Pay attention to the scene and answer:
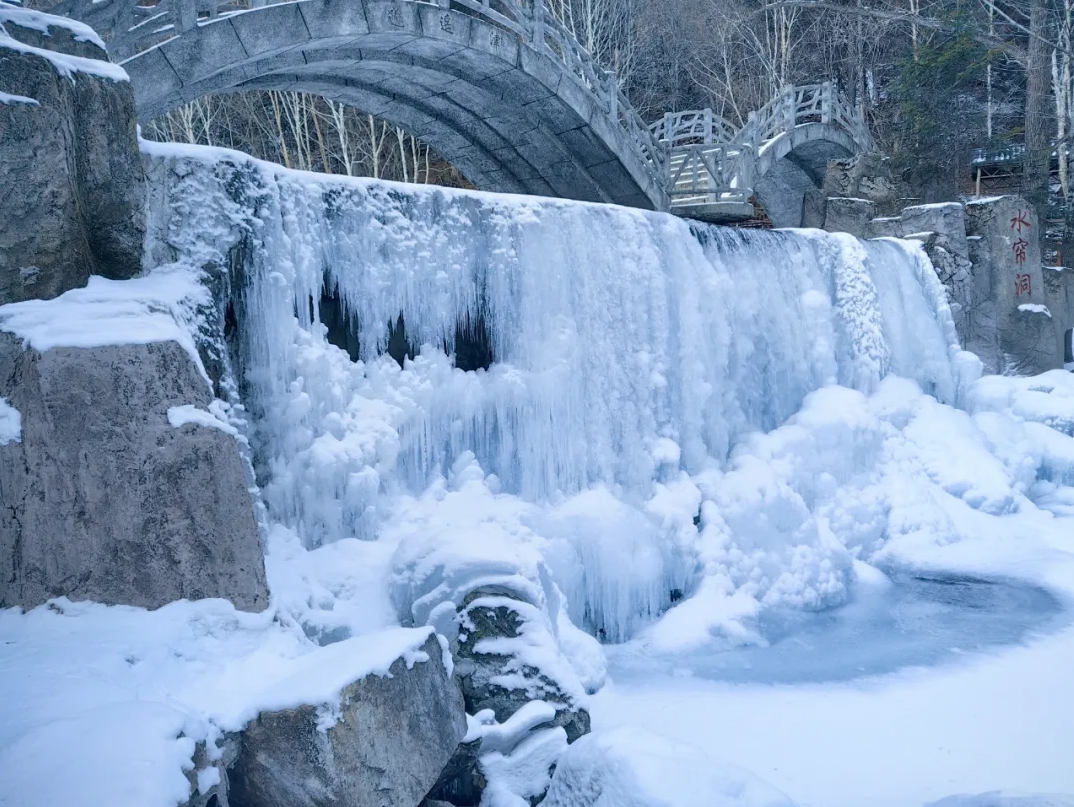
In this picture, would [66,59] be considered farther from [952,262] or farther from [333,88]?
[952,262]

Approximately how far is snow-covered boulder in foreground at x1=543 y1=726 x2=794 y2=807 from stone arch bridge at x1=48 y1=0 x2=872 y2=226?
23.3 feet

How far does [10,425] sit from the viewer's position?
9.47 feet

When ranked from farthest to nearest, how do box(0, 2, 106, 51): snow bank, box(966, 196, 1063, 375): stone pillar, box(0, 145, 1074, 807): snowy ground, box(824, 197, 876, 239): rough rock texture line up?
box(824, 197, 876, 239): rough rock texture → box(966, 196, 1063, 375): stone pillar → box(0, 2, 106, 51): snow bank → box(0, 145, 1074, 807): snowy ground

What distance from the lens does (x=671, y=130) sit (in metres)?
15.1

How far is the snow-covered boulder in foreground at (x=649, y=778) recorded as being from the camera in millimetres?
2678

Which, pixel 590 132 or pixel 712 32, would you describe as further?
pixel 712 32

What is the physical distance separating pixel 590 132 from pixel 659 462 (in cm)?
743

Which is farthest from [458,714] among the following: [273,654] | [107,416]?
[107,416]

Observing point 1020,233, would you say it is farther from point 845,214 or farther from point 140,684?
point 140,684

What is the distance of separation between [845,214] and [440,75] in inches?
263

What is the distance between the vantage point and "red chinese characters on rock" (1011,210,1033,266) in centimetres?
1165

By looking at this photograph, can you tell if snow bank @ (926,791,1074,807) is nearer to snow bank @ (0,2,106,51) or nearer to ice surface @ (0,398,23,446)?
ice surface @ (0,398,23,446)

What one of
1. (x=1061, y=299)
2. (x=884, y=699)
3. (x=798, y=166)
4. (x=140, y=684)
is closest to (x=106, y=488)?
(x=140, y=684)

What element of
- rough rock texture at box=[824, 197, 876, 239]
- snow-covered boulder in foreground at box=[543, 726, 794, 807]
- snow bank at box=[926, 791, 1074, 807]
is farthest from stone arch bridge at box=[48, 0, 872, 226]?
snow bank at box=[926, 791, 1074, 807]
